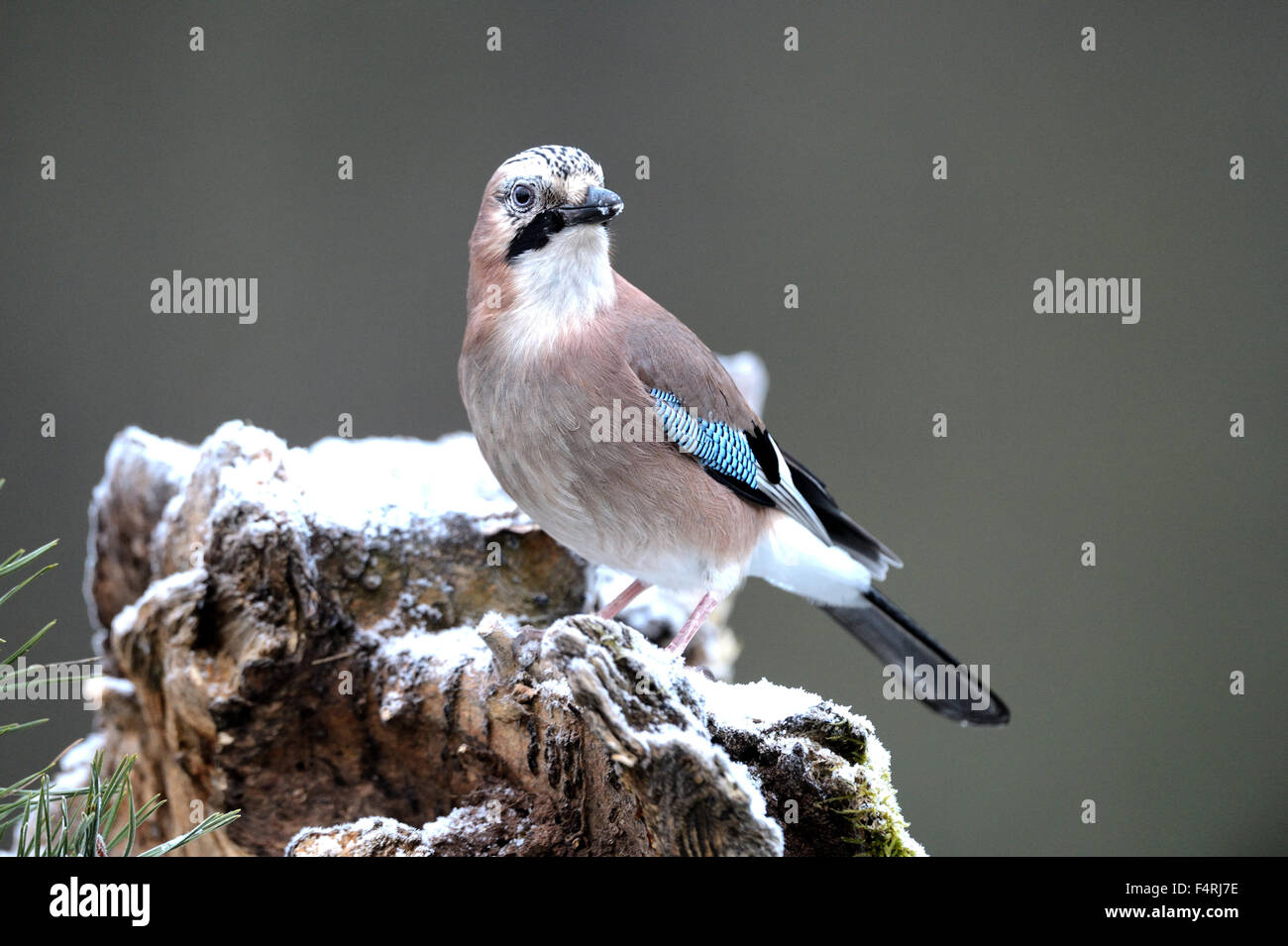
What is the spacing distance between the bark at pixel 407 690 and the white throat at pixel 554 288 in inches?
21.4

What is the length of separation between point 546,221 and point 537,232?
0.03 m

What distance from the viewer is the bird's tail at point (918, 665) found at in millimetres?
2650

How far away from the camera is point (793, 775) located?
1753mm

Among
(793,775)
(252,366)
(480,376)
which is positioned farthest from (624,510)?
(252,366)

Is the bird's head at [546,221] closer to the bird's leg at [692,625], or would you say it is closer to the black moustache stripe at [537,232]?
the black moustache stripe at [537,232]

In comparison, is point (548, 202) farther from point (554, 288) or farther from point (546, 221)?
point (554, 288)

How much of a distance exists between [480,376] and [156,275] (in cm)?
233

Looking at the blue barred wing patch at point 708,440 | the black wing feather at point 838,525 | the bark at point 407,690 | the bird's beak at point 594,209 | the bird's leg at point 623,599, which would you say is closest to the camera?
the bark at point 407,690

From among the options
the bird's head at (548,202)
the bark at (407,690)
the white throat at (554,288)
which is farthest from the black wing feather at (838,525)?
the bird's head at (548,202)

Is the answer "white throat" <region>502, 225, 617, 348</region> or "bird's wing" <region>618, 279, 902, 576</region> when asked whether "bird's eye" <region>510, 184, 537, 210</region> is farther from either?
"bird's wing" <region>618, 279, 902, 576</region>

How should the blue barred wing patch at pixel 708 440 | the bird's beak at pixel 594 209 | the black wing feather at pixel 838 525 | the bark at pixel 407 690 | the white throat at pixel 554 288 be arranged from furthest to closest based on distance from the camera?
the black wing feather at pixel 838 525, the blue barred wing patch at pixel 708 440, the white throat at pixel 554 288, the bird's beak at pixel 594 209, the bark at pixel 407 690

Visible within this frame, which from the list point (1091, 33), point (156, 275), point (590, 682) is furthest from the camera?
point (156, 275)

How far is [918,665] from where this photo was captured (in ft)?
8.89
